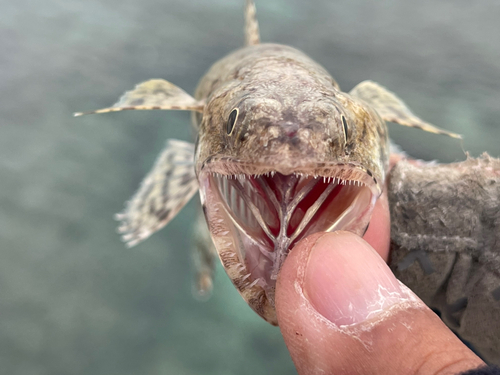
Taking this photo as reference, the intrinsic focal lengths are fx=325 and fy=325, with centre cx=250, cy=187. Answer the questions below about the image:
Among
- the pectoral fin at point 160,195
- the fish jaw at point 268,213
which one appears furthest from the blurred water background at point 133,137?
the fish jaw at point 268,213

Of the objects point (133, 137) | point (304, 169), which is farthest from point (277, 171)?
point (133, 137)

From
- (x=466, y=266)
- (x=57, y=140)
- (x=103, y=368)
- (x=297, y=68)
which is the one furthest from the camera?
(x=57, y=140)

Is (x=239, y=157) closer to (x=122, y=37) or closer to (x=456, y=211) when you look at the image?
(x=456, y=211)

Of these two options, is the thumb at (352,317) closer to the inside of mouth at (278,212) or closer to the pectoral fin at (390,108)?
the inside of mouth at (278,212)

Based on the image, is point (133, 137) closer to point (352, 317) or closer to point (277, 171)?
point (277, 171)

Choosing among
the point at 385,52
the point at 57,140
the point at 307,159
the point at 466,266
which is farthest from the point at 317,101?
the point at 385,52

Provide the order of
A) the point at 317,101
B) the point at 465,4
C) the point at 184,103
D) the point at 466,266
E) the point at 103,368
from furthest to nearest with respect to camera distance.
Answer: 1. the point at 465,4
2. the point at 103,368
3. the point at 184,103
4. the point at 466,266
5. the point at 317,101
